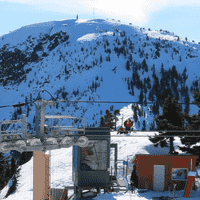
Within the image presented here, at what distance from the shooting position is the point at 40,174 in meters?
16.4

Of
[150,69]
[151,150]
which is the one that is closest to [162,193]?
[151,150]

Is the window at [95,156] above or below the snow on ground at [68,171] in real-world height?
above

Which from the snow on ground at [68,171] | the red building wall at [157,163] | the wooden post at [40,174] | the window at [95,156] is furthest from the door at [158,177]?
the wooden post at [40,174]

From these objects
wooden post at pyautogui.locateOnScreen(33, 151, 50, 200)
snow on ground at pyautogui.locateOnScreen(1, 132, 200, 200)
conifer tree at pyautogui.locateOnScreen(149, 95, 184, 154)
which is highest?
conifer tree at pyautogui.locateOnScreen(149, 95, 184, 154)

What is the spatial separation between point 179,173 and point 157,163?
2246mm

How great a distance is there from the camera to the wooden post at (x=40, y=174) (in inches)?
641

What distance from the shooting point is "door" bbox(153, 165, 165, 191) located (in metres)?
23.6

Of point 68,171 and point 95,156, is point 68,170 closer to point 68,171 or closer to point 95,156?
point 68,171

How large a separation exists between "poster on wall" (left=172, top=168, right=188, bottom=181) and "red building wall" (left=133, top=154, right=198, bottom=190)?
0.35 m

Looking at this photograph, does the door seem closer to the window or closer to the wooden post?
the window

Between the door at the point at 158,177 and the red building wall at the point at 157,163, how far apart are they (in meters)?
0.24

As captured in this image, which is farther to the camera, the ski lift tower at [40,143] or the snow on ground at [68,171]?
the snow on ground at [68,171]

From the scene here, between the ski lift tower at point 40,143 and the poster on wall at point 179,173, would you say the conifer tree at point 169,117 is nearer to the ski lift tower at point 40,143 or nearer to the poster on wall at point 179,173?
the poster on wall at point 179,173

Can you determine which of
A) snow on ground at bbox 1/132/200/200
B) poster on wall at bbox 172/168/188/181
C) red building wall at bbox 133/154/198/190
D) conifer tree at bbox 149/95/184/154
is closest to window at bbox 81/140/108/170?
snow on ground at bbox 1/132/200/200
